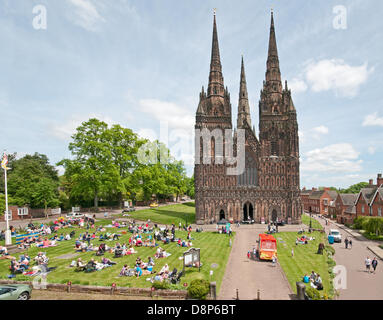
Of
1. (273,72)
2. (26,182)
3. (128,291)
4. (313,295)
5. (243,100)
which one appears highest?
(243,100)

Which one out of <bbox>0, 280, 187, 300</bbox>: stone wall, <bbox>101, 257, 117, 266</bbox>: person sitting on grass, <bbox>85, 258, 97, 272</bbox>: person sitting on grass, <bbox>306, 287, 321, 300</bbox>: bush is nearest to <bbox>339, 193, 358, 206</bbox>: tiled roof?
<bbox>306, 287, 321, 300</bbox>: bush

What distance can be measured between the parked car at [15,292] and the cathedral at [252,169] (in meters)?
35.5

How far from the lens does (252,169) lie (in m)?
49.4

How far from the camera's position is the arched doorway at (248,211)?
1905 inches

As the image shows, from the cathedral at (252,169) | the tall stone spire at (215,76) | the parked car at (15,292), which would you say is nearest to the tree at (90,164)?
the cathedral at (252,169)

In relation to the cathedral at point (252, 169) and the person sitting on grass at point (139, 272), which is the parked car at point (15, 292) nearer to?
the person sitting on grass at point (139, 272)

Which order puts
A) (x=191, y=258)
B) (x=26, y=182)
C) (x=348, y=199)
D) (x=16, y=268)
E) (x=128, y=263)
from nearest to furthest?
(x=16, y=268) < (x=191, y=258) < (x=128, y=263) < (x=26, y=182) < (x=348, y=199)

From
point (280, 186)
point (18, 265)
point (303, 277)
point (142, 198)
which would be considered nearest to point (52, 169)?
point (142, 198)

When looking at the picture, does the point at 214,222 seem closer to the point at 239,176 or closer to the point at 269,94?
the point at 239,176

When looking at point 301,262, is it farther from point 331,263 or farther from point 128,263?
point 128,263

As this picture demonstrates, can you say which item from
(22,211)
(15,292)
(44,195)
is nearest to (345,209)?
(15,292)

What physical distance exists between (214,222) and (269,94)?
30508 mm

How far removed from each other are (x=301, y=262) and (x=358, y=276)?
416 cm

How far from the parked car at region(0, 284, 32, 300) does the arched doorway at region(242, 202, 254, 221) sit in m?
40.3
